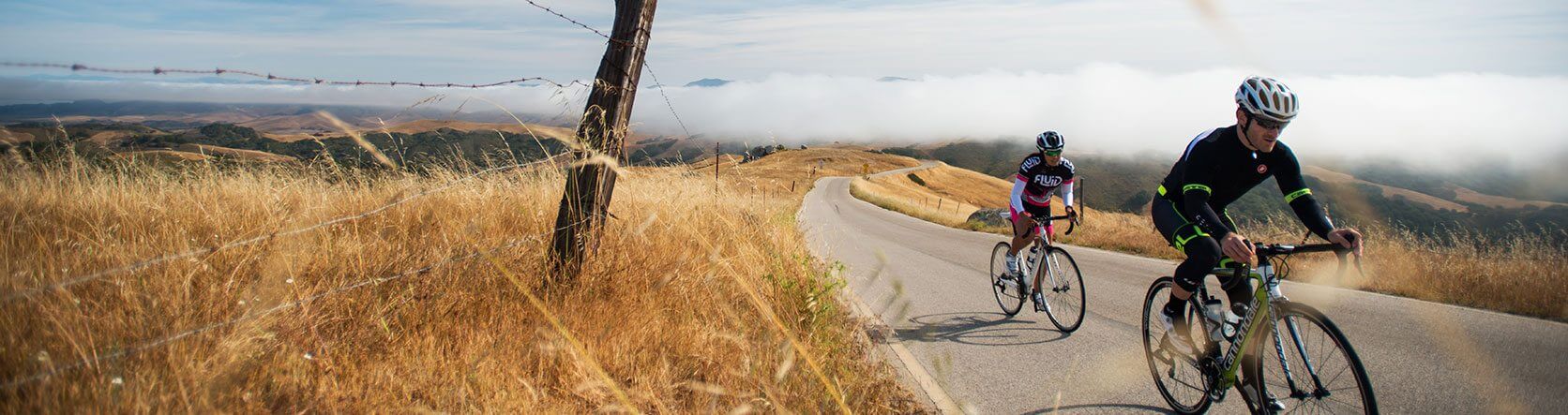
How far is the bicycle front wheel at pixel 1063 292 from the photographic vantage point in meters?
6.25

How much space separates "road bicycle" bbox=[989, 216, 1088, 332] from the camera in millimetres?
6289

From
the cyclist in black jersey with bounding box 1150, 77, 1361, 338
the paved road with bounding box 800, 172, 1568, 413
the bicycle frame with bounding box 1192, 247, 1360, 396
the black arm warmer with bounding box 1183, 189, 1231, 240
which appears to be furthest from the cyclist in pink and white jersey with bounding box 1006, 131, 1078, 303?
the bicycle frame with bounding box 1192, 247, 1360, 396

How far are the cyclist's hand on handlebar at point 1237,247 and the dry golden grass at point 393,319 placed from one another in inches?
69.6

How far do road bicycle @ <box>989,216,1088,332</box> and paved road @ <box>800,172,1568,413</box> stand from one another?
0.15m

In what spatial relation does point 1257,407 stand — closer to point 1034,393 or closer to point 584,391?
point 1034,393

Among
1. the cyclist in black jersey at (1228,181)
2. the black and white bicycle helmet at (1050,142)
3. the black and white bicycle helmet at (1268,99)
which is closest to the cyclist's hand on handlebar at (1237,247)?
the cyclist in black jersey at (1228,181)

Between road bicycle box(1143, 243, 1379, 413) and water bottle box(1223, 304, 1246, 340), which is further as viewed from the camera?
water bottle box(1223, 304, 1246, 340)

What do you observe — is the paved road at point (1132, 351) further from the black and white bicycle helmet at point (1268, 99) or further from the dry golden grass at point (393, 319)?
the black and white bicycle helmet at point (1268, 99)

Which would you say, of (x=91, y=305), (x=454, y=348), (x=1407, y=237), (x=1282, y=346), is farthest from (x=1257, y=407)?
(x=1407, y=237)

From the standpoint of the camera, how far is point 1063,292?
6.41m

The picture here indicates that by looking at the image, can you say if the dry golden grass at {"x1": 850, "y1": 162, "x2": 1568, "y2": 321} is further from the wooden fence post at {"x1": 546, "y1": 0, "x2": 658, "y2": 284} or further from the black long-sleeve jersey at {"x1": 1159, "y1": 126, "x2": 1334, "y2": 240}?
the wooden fence post at {"x1": 546, "y1": 0, "x2": 658, "y2": 284}

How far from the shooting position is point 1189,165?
158 inches

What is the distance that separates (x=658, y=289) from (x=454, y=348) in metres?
1.29

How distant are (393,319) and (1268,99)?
4503 millimetres
